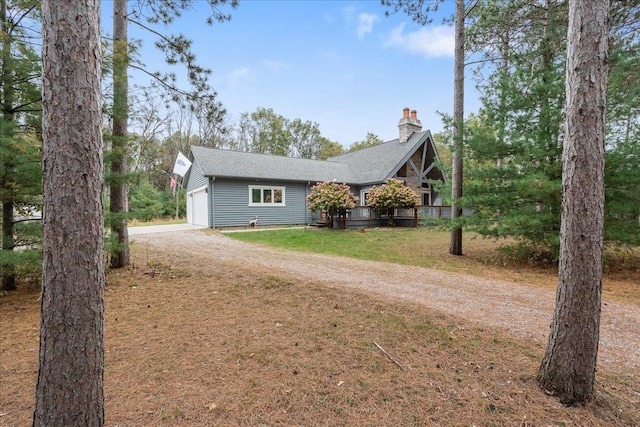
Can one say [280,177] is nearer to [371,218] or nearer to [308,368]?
[371,218]

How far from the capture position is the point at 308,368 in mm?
2541

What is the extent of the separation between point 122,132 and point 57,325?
5.25m

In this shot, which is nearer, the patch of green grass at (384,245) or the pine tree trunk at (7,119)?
the pine tree trunk at (7,119)

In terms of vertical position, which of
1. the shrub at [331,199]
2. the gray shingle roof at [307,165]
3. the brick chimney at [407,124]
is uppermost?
the brick chimney at [407,124]

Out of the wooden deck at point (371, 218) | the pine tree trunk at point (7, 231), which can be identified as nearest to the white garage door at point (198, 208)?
the wooden deck at point (371, 218)

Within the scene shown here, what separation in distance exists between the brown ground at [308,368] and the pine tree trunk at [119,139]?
1.75 m

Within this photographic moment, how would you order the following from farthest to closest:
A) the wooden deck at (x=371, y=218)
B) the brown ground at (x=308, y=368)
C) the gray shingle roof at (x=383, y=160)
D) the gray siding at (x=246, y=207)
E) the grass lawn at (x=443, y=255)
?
1. the gray shingle roof at (x=383, y=160)
2. the wooden deck at (x=371, y=218)
3. the gray siding at (x=246, y=207)
4. the grass lawn at (x=443, y=255)
5. the brown ground at (x=308, y=368)

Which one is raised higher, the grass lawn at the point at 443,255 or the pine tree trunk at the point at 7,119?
the pine tree trunk at the point at 7,119

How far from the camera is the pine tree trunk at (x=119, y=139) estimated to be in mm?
5086

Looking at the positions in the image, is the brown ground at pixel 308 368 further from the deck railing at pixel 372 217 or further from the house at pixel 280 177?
the house at pixel 280 177

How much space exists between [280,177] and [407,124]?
346 inches

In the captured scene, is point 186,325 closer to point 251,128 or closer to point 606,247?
point 606,247

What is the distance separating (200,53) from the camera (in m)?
6.10

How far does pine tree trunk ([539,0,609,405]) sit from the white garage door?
49.4 feet
